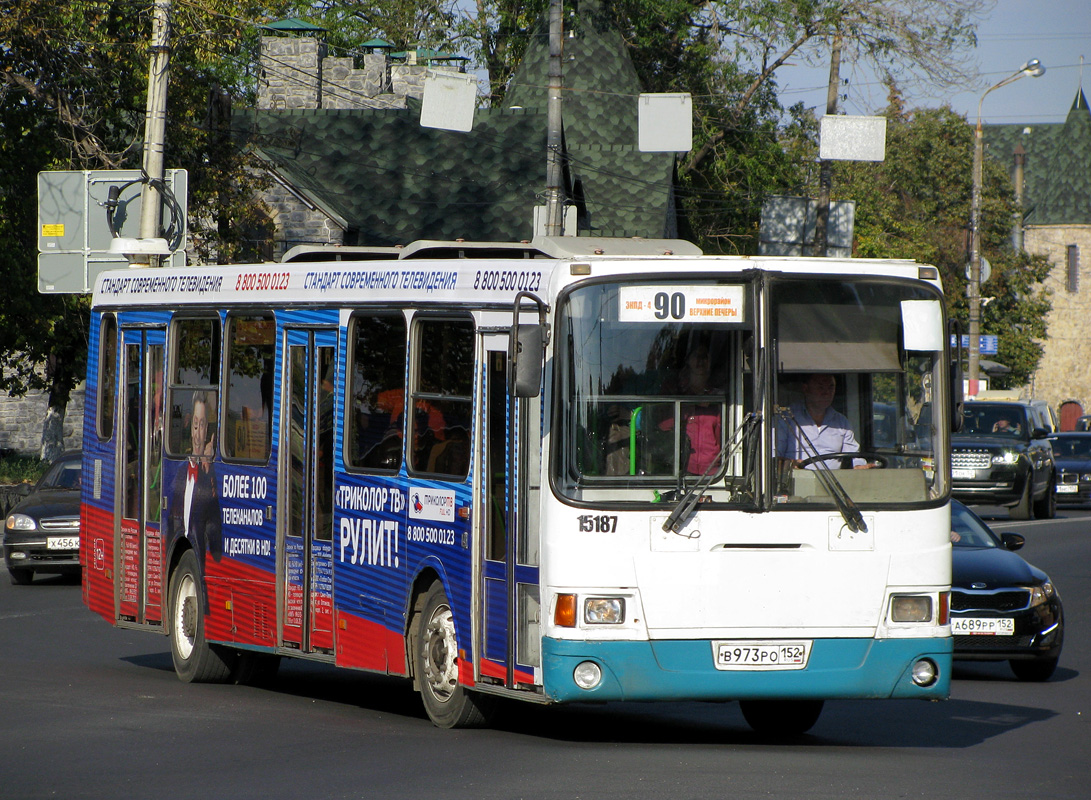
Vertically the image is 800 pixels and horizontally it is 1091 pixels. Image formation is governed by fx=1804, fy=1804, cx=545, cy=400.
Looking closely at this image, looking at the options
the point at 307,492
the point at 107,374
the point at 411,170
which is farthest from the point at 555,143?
the point at 411,170

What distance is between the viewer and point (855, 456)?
921 cm

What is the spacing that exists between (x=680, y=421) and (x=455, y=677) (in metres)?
2.09

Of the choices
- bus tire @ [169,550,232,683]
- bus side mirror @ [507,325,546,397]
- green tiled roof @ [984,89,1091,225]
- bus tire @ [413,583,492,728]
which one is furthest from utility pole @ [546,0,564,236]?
green tiled roof @ [984,89,1091,225]

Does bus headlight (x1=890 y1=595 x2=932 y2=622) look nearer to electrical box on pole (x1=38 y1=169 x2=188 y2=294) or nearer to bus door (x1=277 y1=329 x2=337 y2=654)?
bus door (x1=277 y1=329 x2=337 y2=654)

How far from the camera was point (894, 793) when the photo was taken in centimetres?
805

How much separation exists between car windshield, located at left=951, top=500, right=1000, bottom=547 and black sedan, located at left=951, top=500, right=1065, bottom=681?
87 centimetres

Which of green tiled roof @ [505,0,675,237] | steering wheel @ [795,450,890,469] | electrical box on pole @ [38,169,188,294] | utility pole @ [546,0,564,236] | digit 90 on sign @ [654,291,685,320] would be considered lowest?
steering wheel @ [795,450,890,469]

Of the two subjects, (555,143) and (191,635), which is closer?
(191,635)

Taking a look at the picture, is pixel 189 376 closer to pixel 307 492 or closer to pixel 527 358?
pixel 307 492

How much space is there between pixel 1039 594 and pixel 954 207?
56.0 meters

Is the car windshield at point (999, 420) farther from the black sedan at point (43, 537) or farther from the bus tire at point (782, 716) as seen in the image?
the bus tire at point (782, 716)

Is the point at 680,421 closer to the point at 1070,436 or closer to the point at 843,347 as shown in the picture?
the point at 843,347

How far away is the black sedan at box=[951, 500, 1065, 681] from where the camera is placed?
13.8 meters

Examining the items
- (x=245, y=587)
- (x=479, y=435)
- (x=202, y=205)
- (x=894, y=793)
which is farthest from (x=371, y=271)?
(x=202, y=205)
